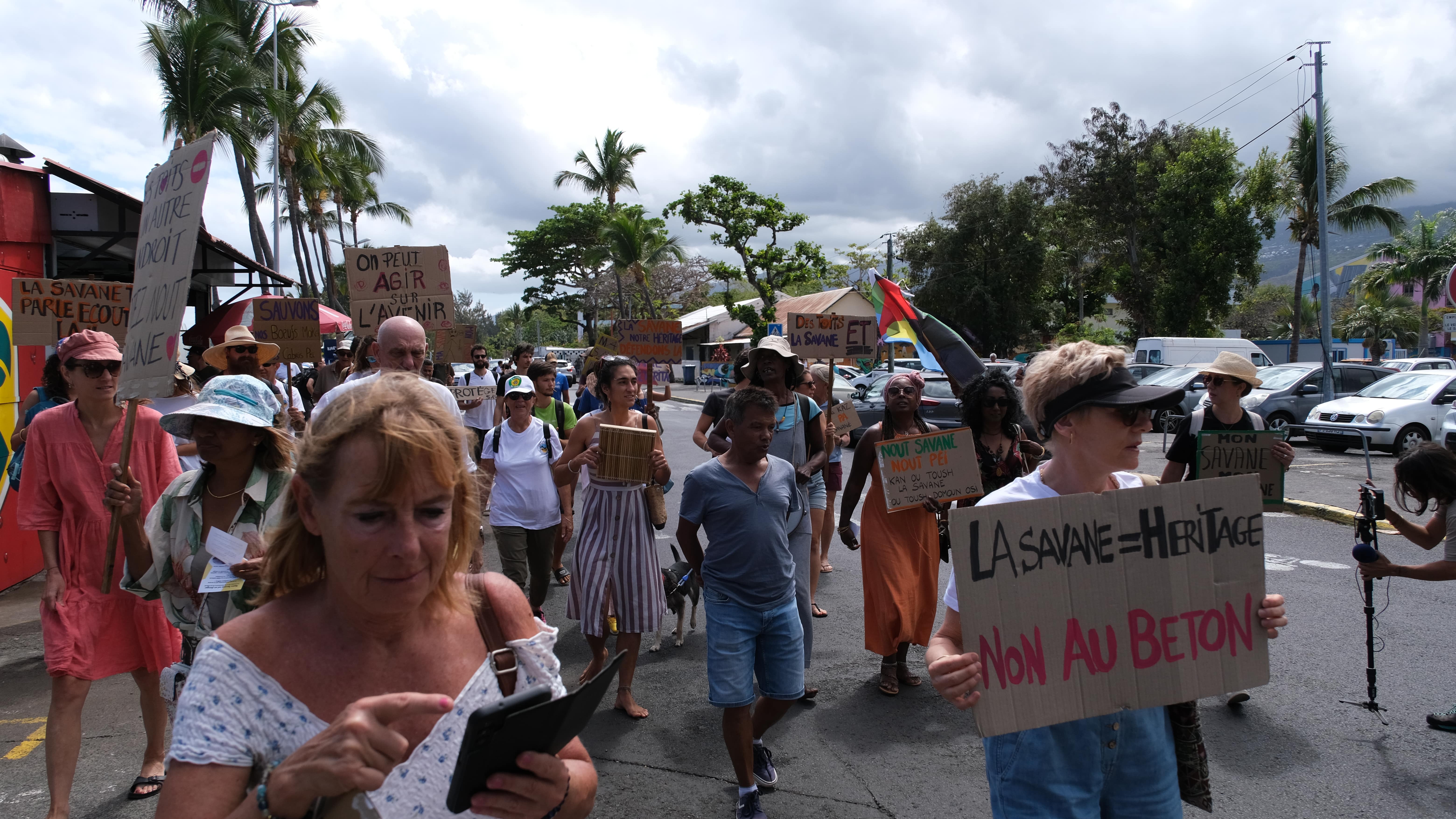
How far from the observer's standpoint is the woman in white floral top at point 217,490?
10.0 feet

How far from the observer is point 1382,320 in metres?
52.3

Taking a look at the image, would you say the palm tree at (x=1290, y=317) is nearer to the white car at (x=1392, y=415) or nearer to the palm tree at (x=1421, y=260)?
the palm tree at (x=1421, y=260)

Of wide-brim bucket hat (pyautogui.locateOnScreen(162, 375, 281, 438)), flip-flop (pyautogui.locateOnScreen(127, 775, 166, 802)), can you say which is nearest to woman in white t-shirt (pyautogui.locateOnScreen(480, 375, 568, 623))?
flip-flop (pyautogui.locateOnScreen(127, 775, 166, 802))

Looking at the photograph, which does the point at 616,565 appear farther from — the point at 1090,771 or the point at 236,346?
the point at 236,346

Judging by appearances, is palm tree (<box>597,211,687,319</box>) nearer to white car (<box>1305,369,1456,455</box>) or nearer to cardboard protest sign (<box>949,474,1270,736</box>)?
white car (<box>1305,369,1456,455</box>)

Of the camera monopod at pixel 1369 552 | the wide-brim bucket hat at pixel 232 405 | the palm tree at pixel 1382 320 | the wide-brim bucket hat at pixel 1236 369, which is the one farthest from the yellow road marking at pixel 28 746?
the palm tree at pixel 1382 320

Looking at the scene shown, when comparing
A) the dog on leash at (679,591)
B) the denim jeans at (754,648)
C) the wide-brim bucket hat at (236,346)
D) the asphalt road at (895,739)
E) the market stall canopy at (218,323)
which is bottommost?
the asphalt road at (895,739)

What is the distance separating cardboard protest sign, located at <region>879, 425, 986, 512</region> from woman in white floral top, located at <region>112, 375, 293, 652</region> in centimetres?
323

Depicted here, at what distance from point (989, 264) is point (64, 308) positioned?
38.1m

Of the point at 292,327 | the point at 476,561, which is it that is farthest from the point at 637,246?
the point at 476,561

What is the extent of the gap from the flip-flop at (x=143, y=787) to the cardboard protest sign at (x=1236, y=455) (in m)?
5.40

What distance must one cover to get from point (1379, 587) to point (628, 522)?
19.6 ft

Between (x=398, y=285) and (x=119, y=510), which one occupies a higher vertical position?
(x=398, y=285)

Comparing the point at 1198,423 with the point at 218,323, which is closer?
the point at 1198,423
